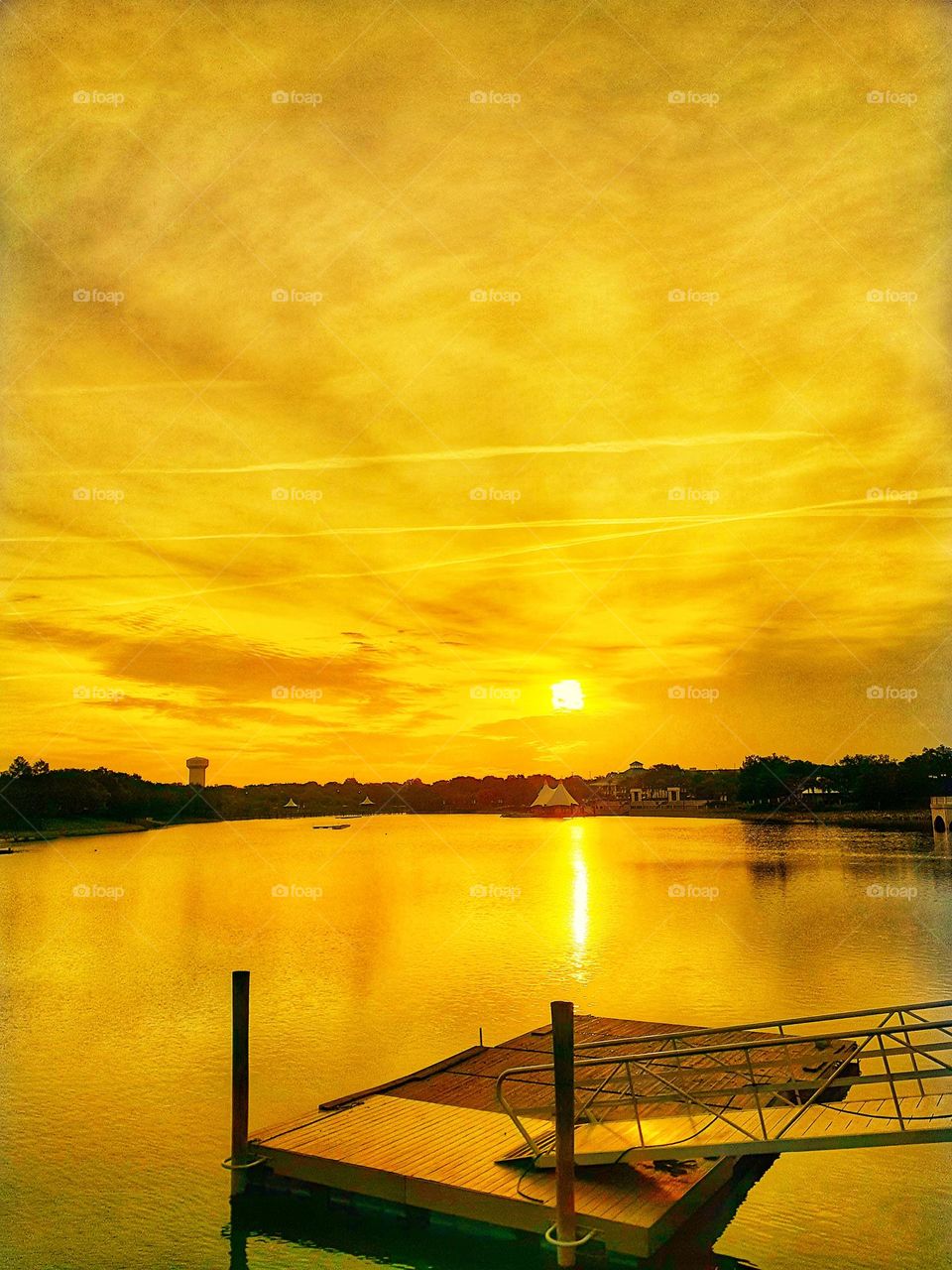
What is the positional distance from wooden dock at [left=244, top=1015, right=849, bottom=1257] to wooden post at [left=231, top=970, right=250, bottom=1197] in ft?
0.49

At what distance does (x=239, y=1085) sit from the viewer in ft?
39.5

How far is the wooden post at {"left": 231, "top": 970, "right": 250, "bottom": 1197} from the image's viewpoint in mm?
11719

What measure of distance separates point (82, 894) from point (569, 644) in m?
25.6

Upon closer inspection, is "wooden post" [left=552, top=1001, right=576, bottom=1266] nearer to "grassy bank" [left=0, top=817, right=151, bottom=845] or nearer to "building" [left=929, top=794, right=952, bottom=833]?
"building" [left=929, top=794, right=952, bottom=833]

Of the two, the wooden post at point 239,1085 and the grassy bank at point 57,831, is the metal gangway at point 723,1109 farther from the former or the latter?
the grassy bank at point 57,831

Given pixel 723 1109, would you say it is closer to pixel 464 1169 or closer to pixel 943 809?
pixel 464 1169

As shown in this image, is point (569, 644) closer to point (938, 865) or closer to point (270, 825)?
point (938, 865)

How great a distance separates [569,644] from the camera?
1844 inches

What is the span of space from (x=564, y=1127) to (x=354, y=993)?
1768cm

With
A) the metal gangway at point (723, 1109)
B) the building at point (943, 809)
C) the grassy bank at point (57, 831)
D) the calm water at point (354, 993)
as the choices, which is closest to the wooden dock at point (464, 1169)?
the metal gangway at point (723, 1109)

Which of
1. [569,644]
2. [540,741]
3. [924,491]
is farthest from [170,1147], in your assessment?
[540,741]

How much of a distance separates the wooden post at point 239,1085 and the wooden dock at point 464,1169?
0.15m

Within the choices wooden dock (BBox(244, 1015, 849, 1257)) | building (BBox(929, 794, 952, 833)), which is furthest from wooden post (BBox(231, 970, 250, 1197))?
building (BBox(929, 794, 952, 833))

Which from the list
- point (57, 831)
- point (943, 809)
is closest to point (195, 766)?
point (57, 831)
